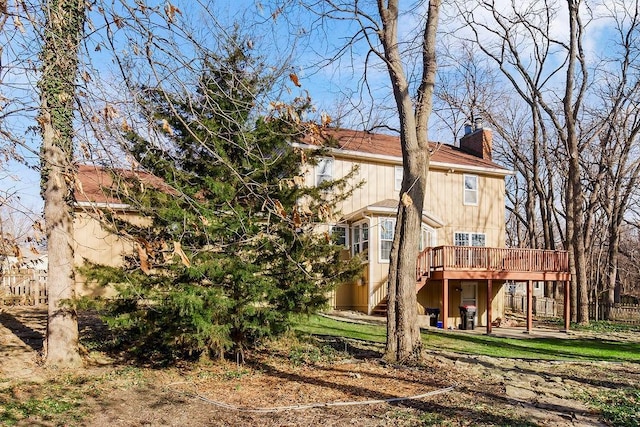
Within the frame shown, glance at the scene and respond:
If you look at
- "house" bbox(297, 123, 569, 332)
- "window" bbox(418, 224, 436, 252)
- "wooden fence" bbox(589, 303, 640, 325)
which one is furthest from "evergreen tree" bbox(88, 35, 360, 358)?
"wooden fence" bbox(589, 303, 640, 325)

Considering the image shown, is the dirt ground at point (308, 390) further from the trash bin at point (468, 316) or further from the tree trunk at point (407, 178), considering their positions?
the trash bin at point (468, 316)

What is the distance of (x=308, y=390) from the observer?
24.3 ft

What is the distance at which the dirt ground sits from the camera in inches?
241

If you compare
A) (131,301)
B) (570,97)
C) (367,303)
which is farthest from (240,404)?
(570,97)

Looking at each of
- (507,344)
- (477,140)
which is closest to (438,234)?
(477,140)

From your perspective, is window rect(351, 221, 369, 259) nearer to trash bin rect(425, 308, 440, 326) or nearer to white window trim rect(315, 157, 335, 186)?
white window trim rect(315, 157, 335, 186)

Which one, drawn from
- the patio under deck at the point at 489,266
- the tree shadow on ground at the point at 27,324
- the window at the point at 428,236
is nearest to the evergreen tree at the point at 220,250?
the tree shadow on ground at the point at 27,324

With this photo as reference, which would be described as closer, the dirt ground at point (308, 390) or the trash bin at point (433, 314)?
the dirt ground at point (308, 390)

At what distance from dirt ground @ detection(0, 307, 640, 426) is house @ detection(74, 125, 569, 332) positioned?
7028 millimetres

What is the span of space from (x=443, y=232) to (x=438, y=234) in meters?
0.28

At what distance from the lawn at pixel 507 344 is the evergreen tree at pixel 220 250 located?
70.0 inches

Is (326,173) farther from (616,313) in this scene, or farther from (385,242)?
(616,313)

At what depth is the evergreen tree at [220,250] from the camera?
7582 mm

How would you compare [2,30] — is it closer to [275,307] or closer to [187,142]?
[187,142]
